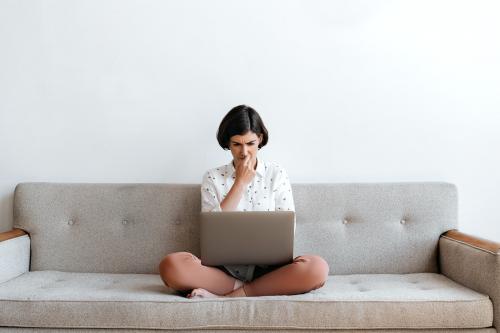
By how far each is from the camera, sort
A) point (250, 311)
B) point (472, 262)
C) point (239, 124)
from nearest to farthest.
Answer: point (250, 311)
point (472, 262)
point (239, 124)

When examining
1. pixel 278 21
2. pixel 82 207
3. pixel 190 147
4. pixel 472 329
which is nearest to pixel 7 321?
pixel 82 207

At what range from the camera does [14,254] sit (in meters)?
2.66

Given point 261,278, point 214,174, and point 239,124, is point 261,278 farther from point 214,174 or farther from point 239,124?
point 239,124

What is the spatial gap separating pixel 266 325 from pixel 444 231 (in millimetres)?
1146

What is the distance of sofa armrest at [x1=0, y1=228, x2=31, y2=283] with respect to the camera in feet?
8.39

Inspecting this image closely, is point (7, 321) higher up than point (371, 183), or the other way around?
point (371, 183)

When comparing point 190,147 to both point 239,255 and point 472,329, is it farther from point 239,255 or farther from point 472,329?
point 472,329

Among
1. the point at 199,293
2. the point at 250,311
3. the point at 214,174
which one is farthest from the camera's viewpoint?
the point at 214,174

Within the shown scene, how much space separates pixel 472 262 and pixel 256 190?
973mm

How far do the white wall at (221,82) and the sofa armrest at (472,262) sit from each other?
53 centimetres

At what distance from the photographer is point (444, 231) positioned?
2.82 meters

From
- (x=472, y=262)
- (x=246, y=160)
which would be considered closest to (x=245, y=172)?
(x=246, y=160)

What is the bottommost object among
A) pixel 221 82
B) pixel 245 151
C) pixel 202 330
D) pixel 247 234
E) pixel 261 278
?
pixel 202 330

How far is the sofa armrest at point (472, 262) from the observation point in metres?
2.25
